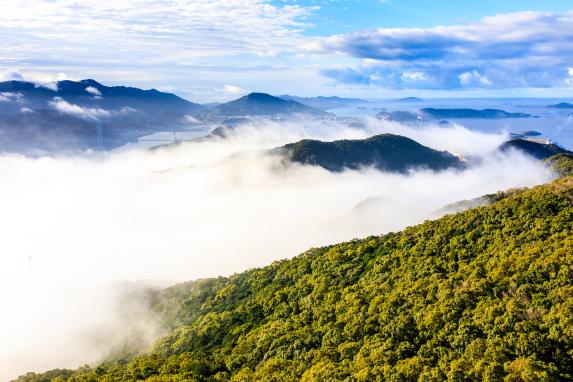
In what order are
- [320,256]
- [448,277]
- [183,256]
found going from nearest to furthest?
[448,277] → [320,256] → [183,256]

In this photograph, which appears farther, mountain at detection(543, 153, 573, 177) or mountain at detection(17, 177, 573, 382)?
mountain at detection(543, 153, 573, 177)

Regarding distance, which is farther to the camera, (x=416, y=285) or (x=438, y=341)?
(x=416, y=285)

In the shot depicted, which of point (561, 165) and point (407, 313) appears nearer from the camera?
point (407, 313)

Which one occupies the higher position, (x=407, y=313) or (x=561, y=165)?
(x=407, y=313)

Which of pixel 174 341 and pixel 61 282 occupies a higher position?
pixel 174 341

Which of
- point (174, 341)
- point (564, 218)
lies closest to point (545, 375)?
point (564, 218)

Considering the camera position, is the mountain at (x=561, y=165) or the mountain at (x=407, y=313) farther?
the mountain at (x=561, y=165)

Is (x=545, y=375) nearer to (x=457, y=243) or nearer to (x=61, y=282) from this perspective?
(x=457, y=243)

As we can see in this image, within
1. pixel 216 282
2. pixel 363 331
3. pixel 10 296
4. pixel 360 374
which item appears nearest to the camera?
pixel 360 374
